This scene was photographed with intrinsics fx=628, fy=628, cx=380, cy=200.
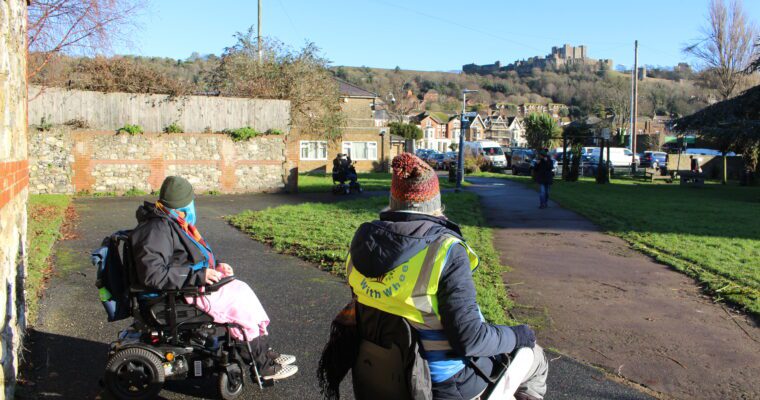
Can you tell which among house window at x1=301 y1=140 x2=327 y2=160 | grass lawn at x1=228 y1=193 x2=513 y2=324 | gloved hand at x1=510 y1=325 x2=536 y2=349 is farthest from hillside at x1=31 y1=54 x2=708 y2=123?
gloved hand at x1=510 y1=325 x2=536 y2=349

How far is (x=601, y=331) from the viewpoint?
20.2 ft

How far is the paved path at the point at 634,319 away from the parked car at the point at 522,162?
97.3 ft

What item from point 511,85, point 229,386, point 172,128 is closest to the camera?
point 229,386

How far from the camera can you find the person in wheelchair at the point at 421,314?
274cm

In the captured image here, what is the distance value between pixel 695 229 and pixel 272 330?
418 inches

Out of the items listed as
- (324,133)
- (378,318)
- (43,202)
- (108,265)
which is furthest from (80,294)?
(324,133)

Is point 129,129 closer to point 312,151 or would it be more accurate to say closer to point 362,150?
point 312,151

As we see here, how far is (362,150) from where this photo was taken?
4550 centimetres

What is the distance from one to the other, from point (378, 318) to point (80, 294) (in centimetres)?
542

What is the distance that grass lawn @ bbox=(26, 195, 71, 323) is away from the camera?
6723 millimetres

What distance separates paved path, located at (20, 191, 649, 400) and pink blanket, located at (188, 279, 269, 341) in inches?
22.3

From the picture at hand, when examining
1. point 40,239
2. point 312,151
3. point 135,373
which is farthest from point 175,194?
point 312,151

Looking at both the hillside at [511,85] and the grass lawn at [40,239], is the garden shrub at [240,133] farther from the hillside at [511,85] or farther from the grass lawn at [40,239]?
the hillside at [511,85]

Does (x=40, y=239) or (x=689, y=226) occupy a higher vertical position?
(x=40, y=239)
